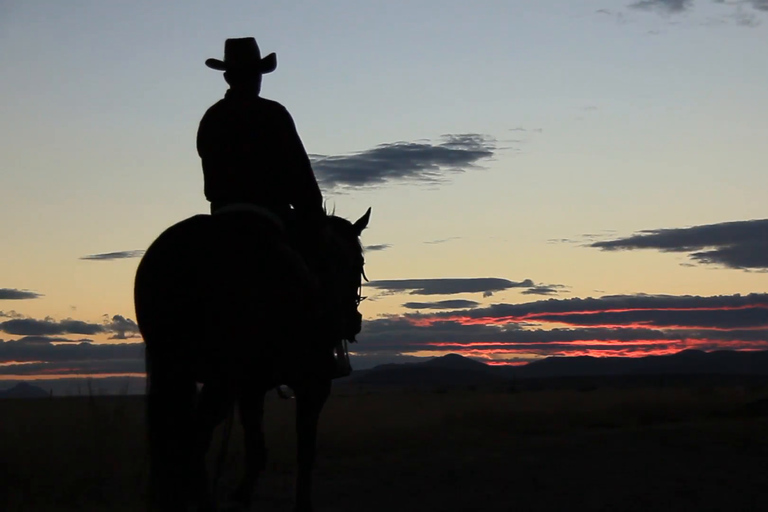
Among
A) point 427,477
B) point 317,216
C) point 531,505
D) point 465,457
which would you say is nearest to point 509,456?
point 465,457

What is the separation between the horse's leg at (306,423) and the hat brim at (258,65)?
84.5 inches

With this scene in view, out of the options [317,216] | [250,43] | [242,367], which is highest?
[250,43]

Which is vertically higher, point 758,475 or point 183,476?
point 183,476

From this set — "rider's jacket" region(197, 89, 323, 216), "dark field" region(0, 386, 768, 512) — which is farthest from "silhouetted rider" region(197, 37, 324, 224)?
"dark field" region(0, 386, 768, 512)

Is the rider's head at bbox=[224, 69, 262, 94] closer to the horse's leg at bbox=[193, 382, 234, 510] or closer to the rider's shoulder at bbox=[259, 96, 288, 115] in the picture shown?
the rider's shoulder at bbox=[259, 96, 288, 115]

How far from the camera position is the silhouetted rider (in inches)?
260

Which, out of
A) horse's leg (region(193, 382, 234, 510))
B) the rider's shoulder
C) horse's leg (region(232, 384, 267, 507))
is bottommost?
horse's leg (region(232, 384, 267, 507))

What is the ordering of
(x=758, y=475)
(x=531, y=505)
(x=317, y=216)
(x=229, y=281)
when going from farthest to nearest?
1. (x=758, y=475)
2. (x=531, y=505)
3. (x=317, y=216)
4. (x=229, y=281)

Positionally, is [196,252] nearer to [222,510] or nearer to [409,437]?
[222,510]

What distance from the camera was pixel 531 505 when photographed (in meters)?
8.14

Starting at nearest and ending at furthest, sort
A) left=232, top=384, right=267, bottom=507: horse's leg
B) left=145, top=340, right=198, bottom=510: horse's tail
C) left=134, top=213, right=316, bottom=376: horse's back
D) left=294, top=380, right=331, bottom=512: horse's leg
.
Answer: left=134, top=213, right=316, bottom=376: horse's back < left=145, top=340, right=198, bottom=510: horse's tail < left=294, top=380, right=331, bottom=512: horse's leg < left=232, top=384, right=267, bottom=507: horse's leg

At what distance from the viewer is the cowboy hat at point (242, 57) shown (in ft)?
22.5

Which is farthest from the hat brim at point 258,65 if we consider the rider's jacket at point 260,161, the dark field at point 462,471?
the dark field at point 462,471

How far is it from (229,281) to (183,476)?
1.16 metres
